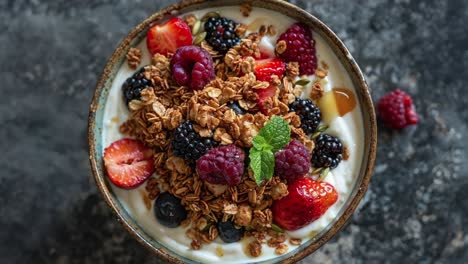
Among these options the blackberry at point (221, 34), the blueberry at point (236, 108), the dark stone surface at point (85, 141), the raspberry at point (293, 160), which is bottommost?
the dark stone surface at point (85, 141)

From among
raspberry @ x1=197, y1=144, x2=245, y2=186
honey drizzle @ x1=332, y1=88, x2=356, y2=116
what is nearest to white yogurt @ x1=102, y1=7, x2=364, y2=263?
honey drizzle @ x1=332, y1=88, x2=356, y2=116

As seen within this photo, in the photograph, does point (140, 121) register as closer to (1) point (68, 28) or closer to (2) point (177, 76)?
(2) point (177, 76)

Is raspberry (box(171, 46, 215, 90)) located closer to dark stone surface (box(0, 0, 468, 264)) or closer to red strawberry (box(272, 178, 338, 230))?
red strawberry (box(272, 178, 338, 230))

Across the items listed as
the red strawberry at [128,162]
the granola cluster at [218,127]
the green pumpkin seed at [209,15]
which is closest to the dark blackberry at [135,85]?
the granola cluster at [218,127]

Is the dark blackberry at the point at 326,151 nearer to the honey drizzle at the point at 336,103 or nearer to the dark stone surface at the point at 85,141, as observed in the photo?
the honey drizzle at the point at 336,103

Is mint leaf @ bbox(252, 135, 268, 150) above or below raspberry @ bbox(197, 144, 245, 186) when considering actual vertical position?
above

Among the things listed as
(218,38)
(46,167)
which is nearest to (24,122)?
(46,167)
